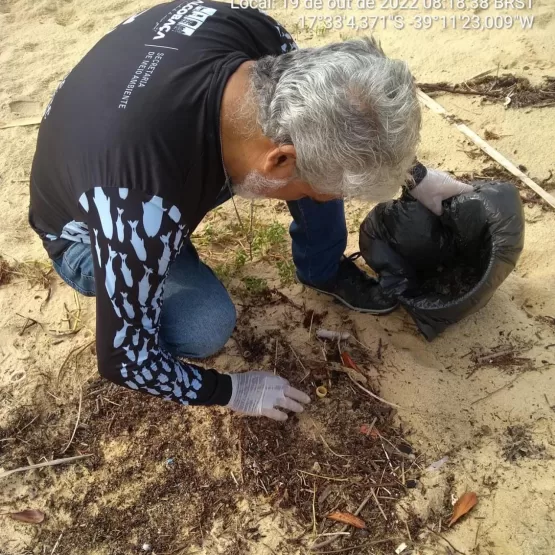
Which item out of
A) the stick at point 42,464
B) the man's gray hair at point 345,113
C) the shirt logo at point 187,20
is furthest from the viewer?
the stick at point 42,464

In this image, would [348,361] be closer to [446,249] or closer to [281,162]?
[446,249]

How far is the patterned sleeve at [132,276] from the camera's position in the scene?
1314 mm

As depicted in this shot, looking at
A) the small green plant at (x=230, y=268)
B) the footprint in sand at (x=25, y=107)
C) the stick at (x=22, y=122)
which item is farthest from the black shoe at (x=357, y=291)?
the footprint in sand at (x=25, y=107)

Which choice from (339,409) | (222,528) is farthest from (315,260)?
(222,528)

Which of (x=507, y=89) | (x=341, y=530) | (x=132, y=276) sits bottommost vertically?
(x=341, y=530)

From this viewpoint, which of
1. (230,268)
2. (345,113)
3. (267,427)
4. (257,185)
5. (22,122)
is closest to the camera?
(345,113)

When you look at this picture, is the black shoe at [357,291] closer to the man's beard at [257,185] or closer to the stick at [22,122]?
the man's beard at [257,185]

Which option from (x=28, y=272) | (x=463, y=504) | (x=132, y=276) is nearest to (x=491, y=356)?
(x=463, y=504)

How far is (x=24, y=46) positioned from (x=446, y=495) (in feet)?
12.2

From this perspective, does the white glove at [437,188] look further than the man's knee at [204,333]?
Yes

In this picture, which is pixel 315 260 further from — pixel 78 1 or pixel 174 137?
pixel 78 1

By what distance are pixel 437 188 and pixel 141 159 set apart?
1260mm

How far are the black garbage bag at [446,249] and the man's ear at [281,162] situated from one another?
964 millimetres

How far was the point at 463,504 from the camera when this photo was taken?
5.82 feet
